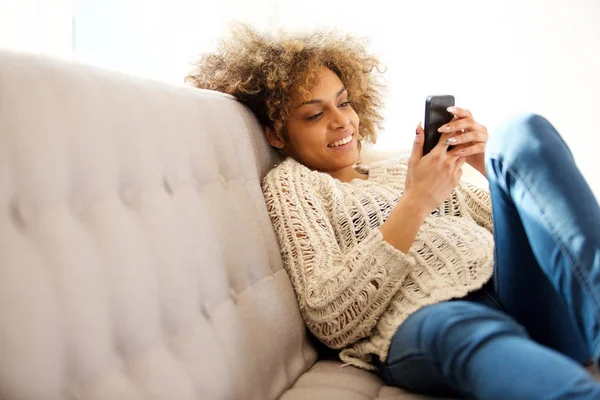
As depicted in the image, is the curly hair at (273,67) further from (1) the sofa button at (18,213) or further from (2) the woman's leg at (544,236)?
(1) the sofa button at (18,213)

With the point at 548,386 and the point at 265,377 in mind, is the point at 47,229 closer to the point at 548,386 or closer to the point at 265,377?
the point at 265,377

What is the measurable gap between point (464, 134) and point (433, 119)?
71 millimetres

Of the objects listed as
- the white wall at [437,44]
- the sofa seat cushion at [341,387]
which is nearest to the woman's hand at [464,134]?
the sofa seat cushion at [341,387]

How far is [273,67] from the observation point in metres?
1.21

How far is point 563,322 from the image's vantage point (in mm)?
835

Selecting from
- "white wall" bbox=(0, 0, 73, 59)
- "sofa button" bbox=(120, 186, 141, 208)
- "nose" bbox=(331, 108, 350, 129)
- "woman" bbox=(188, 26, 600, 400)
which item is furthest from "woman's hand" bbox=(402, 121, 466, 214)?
"white wall" bbox=(0, 0, 73, 59)

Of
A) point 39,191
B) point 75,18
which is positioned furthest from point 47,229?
point 75,18

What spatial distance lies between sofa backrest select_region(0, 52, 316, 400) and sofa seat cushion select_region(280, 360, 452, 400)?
1.3 inches

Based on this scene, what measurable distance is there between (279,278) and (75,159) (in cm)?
47

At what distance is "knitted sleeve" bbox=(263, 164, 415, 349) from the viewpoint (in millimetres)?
907

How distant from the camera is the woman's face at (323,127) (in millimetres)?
1215

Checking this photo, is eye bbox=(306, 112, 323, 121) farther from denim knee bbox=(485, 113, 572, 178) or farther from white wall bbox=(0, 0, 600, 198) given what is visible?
white wall bbox=(0, 0, 600, 198)

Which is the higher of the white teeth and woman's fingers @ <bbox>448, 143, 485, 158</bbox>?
woman's fingers @ <bbox>448, 143, 485, 158</bbox>

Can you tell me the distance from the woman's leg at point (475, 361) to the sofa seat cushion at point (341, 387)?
2 centimetres
